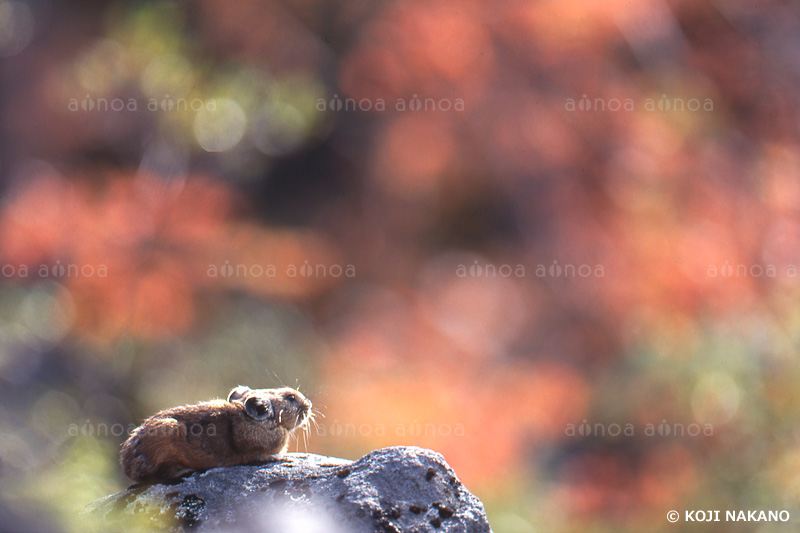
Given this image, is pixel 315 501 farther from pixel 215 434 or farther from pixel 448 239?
pixel 448 239

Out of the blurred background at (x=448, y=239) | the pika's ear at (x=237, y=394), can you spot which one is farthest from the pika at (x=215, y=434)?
the blurred background at (x=448, y=239)

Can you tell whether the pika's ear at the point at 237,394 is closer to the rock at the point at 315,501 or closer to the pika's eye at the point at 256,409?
the pika's eye at the point at 256,409

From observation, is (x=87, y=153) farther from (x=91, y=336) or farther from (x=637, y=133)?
(x=637, y=133)

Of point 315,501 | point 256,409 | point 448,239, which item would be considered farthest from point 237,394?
point 448,239

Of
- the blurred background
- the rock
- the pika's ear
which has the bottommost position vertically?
the rock

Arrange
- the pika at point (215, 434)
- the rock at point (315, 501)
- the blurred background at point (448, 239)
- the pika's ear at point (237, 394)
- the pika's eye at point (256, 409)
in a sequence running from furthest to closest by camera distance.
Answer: the blurred background at point (448, 239)
the pika's ear at point (237, 394)
the pika's eye at point (256, 409)
the pika at point (215, 434)
the rock at point (315, 501)

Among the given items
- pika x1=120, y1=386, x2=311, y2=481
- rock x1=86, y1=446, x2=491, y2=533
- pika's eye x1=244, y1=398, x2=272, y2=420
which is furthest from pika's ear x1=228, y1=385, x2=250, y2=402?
rock x1=86, y1=446, x2=491, y2=533

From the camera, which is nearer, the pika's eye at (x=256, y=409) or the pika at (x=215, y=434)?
Result: the pika at (x=215, y=434)

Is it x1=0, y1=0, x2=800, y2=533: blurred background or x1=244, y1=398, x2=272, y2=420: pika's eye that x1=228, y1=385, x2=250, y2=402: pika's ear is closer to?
x1=244, y1=398, x2=272, y2=420: pika's eye
